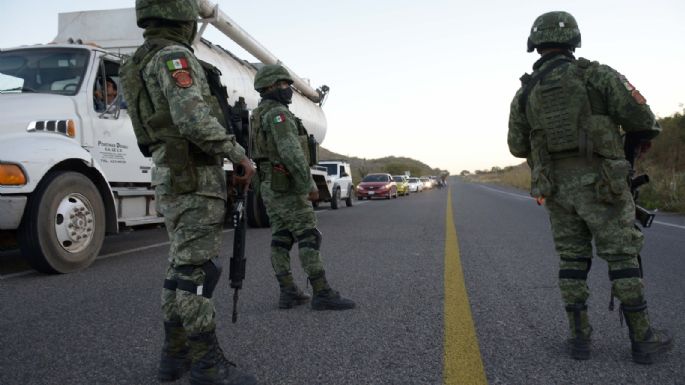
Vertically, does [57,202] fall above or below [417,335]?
above

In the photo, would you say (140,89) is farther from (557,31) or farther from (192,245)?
(557,31)

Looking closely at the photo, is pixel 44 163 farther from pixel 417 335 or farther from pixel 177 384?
pixel 417 335

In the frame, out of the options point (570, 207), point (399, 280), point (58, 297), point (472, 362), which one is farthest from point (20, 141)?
point (570, 207)

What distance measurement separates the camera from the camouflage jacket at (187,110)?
7.43ft

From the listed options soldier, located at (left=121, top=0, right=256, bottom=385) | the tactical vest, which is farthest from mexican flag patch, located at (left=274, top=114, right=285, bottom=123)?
soldier, located at (left=121, top=0, right=256, bottom=385)

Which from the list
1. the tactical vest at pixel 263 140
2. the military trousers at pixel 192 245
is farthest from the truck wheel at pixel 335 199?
the military trousers at pixel 192 245

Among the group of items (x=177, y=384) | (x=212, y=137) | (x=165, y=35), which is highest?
(x=165, y=35)

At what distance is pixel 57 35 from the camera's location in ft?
23.1

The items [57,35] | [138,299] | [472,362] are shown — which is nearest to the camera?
[472,362]

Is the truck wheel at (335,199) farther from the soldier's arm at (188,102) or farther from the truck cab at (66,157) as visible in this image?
the soldier's arm at (188,102)

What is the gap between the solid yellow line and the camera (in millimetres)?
2443

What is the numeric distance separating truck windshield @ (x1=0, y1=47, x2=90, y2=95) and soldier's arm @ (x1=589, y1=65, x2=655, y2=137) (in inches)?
212

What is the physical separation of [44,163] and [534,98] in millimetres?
4443

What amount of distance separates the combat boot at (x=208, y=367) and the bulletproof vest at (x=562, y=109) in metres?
2.14
